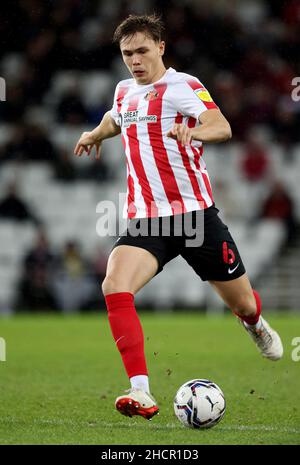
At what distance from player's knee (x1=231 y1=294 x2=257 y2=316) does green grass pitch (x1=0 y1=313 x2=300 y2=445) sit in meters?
0.60

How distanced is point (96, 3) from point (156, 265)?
12.9 metres

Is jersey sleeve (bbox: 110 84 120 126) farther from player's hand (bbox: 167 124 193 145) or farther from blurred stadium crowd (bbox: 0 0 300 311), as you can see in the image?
blurred stadium crowd (bbox: 0 0 300 311)

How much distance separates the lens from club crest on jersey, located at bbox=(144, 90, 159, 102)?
594 centimetres

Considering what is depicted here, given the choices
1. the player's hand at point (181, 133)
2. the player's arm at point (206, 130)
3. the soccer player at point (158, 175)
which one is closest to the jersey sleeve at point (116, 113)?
the soccer player at point (158, 175)

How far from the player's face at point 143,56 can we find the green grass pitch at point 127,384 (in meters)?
2.10

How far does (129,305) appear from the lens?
557cm

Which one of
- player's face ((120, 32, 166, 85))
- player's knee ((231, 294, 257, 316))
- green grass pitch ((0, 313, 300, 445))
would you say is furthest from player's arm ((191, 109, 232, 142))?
green grass pitch ((0, 313, 300, 445))

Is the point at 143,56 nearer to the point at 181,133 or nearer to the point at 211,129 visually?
the point at 211,129

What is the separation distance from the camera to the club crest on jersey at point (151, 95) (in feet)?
19.5

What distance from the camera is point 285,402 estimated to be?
6469mm

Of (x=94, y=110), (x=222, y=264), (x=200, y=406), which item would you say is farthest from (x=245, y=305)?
(x=94, y=110)

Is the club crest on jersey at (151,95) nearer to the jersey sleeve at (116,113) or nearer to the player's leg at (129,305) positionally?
the jersey sleeve at (116,113)

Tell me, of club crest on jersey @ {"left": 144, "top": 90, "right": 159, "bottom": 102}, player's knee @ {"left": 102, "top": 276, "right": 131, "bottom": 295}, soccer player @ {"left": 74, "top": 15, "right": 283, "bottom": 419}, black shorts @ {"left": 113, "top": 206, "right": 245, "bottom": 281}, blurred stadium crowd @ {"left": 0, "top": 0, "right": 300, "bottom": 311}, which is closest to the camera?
player's knee @ {"left": 102, "top": 276, "right": 131, "bottom": 295}

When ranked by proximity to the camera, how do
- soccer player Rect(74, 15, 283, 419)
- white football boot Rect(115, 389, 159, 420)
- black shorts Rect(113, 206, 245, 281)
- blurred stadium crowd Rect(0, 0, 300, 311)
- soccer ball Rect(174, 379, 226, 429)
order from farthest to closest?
blurred stadium crowd Rect(0, 0, 300, 311), black shorts Rect(113, 206, 245, 281), soccer player Rect(74, 15, 283, 419), soccer ball Rect(174, 379, 226, 429), white football boot Rect(115, 389, 159, 420)
